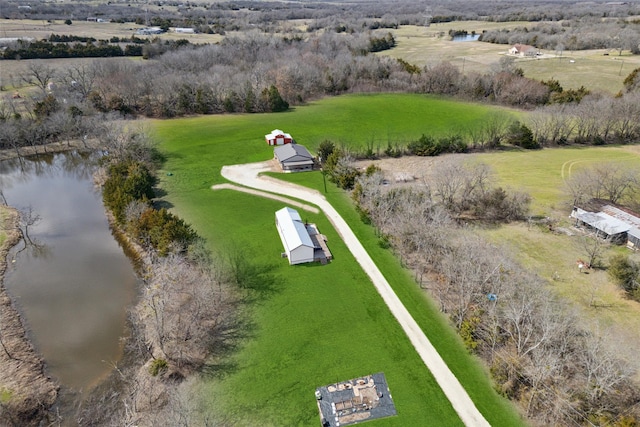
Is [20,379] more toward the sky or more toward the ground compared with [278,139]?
more toward the ground

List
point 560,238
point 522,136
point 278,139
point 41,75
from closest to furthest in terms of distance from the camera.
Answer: point 560,238, point 522,136, point 278,139, point 41,75

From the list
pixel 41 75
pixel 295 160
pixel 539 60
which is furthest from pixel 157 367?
pixel 539 60

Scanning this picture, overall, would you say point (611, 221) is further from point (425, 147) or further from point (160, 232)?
point (160, 232)

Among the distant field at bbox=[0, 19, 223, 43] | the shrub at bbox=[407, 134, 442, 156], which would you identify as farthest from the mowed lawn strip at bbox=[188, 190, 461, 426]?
the distant field at bbox=[0, 19, 223, 43]

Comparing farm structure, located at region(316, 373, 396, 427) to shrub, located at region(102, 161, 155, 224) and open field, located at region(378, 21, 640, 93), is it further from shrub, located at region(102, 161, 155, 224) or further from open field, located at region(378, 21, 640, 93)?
open field, located at region(378, 21, 640, 93)

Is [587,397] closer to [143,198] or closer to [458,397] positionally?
[458,397]

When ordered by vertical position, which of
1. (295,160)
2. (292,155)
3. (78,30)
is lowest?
(295,160)
